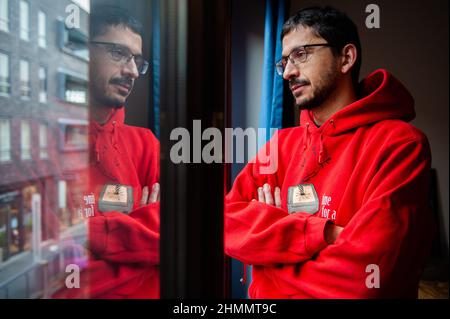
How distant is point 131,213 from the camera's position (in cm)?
114

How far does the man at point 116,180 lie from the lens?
1127mm

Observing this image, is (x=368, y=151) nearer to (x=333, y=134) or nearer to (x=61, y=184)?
(x=333, y=134)

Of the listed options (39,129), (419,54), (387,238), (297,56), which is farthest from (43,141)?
(419,54)

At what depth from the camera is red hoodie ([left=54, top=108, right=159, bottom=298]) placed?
1125mm

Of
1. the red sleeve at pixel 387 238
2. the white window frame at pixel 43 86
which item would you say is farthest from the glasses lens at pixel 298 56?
the white window frame at pixel 43 86

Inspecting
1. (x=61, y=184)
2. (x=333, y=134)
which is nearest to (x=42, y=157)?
(x=61, y=184)

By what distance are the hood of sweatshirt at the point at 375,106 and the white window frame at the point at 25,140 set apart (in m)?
0.96

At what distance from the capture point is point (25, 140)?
1.17 m

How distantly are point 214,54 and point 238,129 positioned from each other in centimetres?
24

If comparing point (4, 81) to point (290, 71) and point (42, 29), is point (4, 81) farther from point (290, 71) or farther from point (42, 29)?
point (290, 71)

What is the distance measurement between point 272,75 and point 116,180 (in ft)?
2.00

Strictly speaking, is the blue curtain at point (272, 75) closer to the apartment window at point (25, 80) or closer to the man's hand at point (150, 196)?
the man's hand at point (150, 196)

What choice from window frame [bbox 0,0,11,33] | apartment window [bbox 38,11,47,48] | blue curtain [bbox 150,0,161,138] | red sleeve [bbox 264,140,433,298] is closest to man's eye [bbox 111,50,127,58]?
blue curtain [bbox 150,0,161,138]

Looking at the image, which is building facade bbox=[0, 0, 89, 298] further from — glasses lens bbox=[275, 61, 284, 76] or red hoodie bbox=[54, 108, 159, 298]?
glasses lens bbox=[275, 61, 284, 76]
